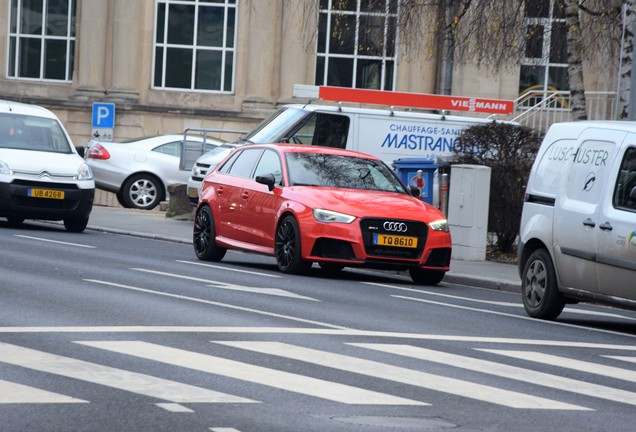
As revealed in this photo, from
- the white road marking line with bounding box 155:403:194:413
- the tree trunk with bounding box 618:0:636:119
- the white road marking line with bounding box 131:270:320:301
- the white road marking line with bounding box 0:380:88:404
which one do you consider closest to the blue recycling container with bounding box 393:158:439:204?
the tree trunk with bounding box 618:0:636:119

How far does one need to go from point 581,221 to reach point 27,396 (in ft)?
22.5

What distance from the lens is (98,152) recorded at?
32031 mm

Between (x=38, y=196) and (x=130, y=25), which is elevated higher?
(x=130, y=25)

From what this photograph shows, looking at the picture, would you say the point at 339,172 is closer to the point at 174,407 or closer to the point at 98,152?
the point at 174,407

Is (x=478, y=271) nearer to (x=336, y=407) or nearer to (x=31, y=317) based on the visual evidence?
(x=31, y=317)

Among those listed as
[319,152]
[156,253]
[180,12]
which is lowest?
[156,253]

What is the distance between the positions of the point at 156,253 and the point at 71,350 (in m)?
11.0

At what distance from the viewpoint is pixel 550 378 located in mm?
9602

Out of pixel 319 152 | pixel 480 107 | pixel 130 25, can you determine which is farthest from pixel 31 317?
pixel 130 25

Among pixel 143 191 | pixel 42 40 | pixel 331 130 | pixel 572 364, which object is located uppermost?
pixel 42 40

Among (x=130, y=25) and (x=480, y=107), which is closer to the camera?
(x=480, y=107)

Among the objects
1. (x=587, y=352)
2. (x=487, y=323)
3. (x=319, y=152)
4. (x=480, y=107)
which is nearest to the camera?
(x=587, y=352)

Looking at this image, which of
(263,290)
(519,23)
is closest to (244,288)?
(263,290)

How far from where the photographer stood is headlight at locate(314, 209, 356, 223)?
56.1 feet
